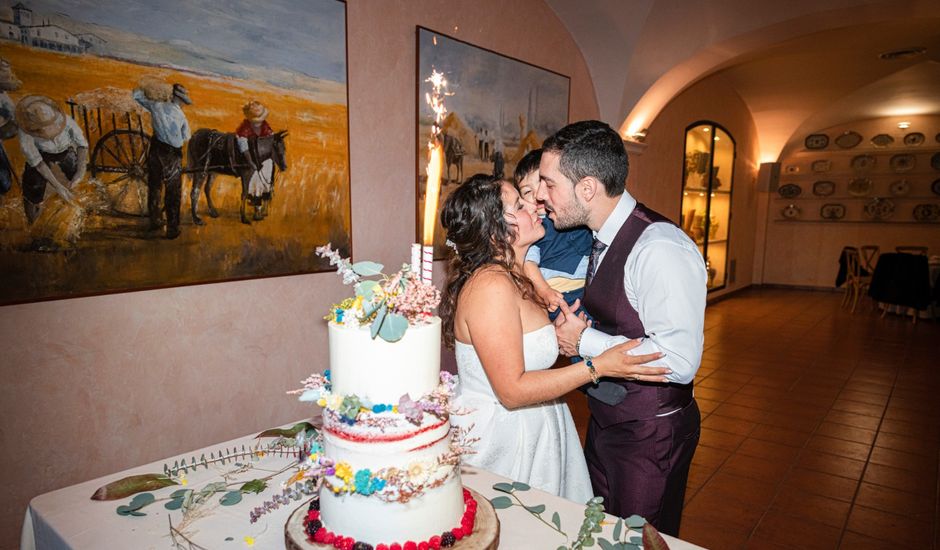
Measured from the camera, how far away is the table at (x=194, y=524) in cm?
130

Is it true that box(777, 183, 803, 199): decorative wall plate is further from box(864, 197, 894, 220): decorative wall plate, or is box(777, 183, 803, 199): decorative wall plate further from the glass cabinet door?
the glass cabinet door

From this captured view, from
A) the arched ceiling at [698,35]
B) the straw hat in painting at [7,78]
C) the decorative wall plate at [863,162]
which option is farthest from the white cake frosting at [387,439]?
the decorative wall plate at [863,162]

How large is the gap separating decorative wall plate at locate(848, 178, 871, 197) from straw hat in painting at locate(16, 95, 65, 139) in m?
13.2

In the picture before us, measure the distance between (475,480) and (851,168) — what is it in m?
12.8

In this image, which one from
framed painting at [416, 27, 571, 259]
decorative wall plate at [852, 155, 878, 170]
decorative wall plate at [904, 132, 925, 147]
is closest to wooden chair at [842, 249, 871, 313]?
decorative wall plate at [852, 155, 878, 170]

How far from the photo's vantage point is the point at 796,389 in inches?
207

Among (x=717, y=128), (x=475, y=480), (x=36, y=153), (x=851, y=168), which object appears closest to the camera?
(x=475, y=480)

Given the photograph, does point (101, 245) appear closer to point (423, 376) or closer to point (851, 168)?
point (423, 376)

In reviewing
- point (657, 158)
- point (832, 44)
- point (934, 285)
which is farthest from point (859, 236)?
point (657, 158)

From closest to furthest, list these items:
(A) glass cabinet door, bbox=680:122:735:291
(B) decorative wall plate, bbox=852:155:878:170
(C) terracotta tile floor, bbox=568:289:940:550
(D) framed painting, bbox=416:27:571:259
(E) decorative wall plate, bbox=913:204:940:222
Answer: (C) terracotta tile floor, bbox=568:289:940:550 < (D) framed painting, bbox=416:27:571:259 < (A) glass cabinet door, bbox=680:122:735:291 < (E) decorative wall plate, bbox=913:204:940:222 < (B) decorative wall plate, bbox=852:155:878:170

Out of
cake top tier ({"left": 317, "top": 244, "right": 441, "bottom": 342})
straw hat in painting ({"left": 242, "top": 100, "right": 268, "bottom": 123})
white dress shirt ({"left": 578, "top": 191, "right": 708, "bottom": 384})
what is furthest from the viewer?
straw hat in painting ({"left": 242, "top": 100, "right": 268, "bottom": 123})

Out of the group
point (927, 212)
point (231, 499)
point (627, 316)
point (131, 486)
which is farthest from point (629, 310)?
point (927, 212)

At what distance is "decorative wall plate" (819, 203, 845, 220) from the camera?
11.5 m

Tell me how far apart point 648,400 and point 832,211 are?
12033 millimetres
